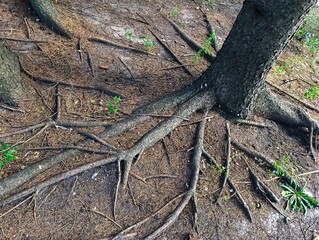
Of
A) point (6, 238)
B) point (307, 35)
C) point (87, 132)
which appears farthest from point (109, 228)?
point (307, 35)

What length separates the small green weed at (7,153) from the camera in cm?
328

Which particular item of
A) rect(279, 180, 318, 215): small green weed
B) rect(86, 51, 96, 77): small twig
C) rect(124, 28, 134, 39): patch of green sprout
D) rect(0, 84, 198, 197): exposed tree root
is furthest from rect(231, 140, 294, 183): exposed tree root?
rect(124, 28, 134, 39): patch of green sprout

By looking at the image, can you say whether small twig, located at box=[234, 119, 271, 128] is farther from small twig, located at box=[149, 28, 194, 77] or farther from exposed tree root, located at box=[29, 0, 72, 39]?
exposed tree root, located at box=[29, 0, 72, 39]

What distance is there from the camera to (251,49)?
3.38 meters

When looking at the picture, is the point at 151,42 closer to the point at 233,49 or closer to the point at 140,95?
the point at 140,95

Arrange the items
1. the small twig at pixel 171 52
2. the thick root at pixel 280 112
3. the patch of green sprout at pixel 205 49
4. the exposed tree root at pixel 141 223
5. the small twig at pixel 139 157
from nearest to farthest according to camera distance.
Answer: the exposed tree root at pixel 141 223
the small twig at pixel 139 157
the thick root at pixel 280 112
the small twig at pixel 171 52
the patch of green sprout at pixel 205 49

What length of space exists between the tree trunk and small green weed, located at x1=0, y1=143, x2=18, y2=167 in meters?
2.40

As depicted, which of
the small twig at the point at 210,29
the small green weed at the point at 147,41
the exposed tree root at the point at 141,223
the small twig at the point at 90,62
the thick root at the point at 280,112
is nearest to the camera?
the exposed tree root at the point at 141,223

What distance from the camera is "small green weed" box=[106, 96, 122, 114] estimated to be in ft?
13.1

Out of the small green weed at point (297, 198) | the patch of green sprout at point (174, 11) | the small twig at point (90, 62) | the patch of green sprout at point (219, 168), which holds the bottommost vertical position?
the small twig at point (90, 62)

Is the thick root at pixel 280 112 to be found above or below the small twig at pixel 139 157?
above

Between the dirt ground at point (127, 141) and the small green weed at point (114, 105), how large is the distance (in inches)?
2.2

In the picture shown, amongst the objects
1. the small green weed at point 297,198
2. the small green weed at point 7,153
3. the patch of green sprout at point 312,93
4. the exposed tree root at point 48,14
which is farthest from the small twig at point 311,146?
the exposed tree root at point 48,14

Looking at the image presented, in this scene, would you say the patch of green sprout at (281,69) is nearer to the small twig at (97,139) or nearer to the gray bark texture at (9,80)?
the small twig at (97,139)
